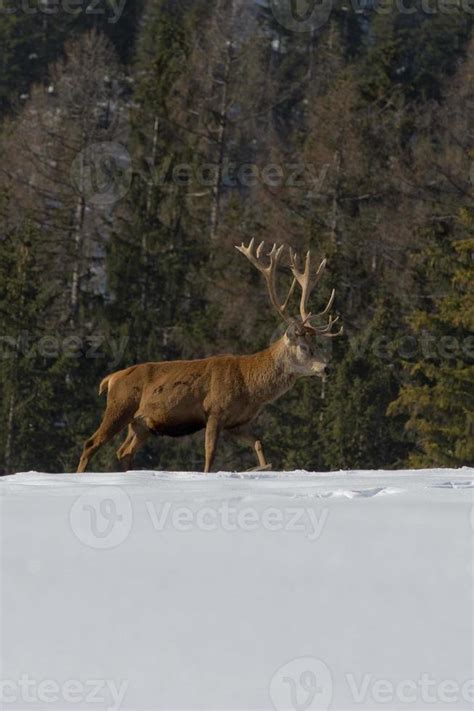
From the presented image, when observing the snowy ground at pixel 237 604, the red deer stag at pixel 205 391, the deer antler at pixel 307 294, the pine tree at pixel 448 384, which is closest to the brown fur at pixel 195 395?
the red deer stag at pixel 205 391

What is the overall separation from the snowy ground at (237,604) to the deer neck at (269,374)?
21.3ft

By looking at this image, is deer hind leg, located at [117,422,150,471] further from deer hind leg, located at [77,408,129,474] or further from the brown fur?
deer hind leg, located at [77,408,129,474]

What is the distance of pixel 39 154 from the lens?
121 feet

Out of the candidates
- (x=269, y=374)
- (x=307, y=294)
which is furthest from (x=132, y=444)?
(x=307, y=294)

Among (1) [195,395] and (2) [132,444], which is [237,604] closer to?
(1) [195,395]

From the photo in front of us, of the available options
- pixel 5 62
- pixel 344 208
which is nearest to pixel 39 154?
pixel 344 208

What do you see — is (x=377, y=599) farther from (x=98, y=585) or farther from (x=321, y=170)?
(x=321, y=170)

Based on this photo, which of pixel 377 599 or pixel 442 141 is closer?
pixel 377 599

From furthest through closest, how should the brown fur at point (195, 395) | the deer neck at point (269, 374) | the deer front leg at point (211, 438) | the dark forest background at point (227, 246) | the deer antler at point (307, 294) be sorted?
the dark forest background at point (227, 246) < the deer antler at point (307, 294) < the deer neck at point (269, 374) < the brown fur at point (195, 395) < the deer front leg at point (211, 438)

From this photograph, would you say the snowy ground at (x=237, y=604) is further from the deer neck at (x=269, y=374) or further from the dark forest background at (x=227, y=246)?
the dark forest background at (x=227, y=246)

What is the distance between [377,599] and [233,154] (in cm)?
3472

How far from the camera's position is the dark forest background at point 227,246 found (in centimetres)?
2800

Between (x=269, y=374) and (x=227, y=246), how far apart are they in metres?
20.4

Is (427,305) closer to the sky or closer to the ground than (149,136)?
closer to the ground
